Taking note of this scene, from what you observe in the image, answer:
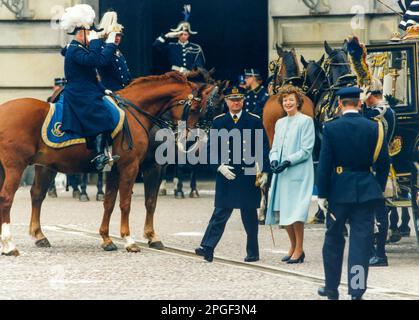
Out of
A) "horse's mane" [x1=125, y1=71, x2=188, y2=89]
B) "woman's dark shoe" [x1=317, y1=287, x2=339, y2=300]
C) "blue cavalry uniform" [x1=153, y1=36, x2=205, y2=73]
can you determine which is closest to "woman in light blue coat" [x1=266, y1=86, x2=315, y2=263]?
"horse's mane" [x1=125, y1=71, x2=188, y2=89]

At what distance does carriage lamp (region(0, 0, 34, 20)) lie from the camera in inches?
1107

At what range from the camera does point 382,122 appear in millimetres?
16172

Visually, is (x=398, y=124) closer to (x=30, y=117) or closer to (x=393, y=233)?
(x=393, y=233)

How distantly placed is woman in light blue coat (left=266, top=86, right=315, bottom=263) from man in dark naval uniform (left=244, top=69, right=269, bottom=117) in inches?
221

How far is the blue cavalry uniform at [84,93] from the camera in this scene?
1733 centimetres

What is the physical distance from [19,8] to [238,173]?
12544 mm

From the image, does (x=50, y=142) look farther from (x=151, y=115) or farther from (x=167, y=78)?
(x=167, y=78)

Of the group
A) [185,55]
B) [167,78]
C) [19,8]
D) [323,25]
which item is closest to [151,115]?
[167,78]

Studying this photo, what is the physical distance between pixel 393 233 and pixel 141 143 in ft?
10.8

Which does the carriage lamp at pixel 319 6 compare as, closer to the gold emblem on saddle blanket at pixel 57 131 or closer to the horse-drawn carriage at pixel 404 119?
the horse-drawn carriage at pixel 404 119

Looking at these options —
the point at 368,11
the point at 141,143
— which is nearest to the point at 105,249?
the point at 141,143

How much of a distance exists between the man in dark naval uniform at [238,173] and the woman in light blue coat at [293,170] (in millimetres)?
194

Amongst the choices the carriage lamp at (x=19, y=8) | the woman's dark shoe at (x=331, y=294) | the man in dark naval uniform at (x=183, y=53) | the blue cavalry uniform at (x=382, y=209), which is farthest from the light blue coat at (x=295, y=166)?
the carriage lamp at (x=19, y=8)

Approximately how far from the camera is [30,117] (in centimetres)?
1734
